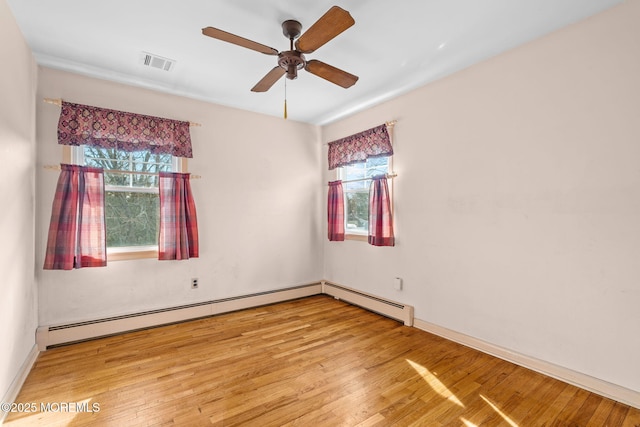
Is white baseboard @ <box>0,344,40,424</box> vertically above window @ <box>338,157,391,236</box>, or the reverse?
window @ <box>338,157,391,236</box>

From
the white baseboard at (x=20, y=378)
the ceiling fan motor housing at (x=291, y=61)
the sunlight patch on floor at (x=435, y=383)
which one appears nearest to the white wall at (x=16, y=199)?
the white baseboard at (x=20, y=378)

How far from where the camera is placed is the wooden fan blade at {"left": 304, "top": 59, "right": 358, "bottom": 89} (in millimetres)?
2197

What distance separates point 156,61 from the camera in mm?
2711

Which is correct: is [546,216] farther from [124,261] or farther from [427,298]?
[124,261]

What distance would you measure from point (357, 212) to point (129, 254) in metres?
2.76

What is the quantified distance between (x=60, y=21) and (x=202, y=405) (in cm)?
287

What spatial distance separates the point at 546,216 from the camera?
7.58 ft

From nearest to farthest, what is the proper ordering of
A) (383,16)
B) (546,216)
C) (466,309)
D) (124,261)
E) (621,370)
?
(621,370) < (383,16) < (546,216) < (466,309) < (124,261)

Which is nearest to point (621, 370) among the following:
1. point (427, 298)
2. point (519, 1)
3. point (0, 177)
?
point (427, 298)

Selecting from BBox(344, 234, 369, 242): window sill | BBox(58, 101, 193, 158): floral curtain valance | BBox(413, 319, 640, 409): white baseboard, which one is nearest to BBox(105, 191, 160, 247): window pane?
BBox(58, 101, 193, 158): floral curtain valance

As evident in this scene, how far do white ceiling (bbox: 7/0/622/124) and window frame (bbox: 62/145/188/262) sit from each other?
77 cm

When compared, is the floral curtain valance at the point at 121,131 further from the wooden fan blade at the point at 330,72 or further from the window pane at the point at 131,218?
the wooden fan blade at the point at 330,72

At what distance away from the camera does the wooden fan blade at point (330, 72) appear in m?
2.20

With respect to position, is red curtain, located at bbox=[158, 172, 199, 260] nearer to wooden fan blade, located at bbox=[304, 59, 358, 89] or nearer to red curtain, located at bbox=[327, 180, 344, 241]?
red curtain, located at bbox=[327, 180, 344, 241]
